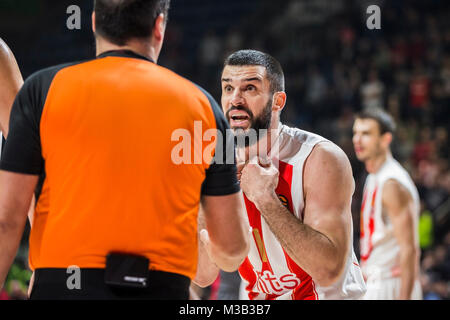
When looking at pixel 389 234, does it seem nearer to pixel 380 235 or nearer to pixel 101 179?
pixel 380 235

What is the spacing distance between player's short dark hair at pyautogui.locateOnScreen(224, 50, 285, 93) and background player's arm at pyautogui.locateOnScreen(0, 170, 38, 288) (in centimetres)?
179

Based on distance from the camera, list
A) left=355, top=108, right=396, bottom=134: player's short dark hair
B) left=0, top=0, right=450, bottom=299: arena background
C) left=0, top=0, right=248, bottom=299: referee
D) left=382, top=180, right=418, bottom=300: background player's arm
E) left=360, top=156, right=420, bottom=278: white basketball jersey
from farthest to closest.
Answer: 1. left=0, top=0, right=450, bottom=299: arena background
2. left=355, top=108, right=396, bottom=134: player's short dark hair
3. left=360, top=156, right=420, bottom=278: white basketball jersey
4. left=382, top=180, right=418, bottom=300: background player's arm
5. left=0, top=0, right=248, bottom=299: referee

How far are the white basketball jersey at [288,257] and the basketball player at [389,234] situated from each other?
92.6 inches

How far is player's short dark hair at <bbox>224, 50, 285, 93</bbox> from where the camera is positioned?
137 inches

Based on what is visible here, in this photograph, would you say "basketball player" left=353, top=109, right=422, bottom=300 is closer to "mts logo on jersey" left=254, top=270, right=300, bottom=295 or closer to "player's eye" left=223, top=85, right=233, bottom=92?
"mts logo on jersey" left=254, top=270, right=300, bottom=295

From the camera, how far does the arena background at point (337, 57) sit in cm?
987

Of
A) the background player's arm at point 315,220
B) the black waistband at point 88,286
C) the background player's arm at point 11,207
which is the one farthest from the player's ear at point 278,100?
the background player's arm at point 11,207

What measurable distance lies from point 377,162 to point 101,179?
4.76 meters

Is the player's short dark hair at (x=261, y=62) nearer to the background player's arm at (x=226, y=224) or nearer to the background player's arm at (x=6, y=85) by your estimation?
the background player's arm at (x=6, y=85)

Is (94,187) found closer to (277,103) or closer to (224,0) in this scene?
(277,103)

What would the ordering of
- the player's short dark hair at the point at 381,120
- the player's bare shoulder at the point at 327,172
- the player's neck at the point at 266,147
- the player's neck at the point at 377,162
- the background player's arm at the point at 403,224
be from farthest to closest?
the player's short dark hair at the point at 381,120 < the player's neck at the point at 377,162 < the background player's arm at the point at 403,224 < the player's neck at the point at 266,147 < the player's bare shoulder at the point at 327,172

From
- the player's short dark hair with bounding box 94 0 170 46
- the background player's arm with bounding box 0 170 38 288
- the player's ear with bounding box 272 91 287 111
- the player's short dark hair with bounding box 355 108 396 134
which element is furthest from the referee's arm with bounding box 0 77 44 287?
the player's short dark hair with bounding box 355 108 396 134
